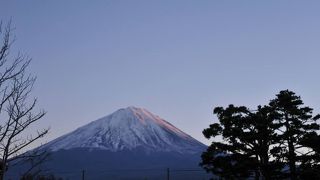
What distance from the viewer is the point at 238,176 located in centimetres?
2833

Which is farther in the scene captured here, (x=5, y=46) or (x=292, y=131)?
(x=292, y=131)

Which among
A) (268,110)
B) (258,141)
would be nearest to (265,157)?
(258,141)

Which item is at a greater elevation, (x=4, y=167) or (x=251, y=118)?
(x=251, y=118)

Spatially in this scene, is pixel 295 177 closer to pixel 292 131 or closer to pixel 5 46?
pixel 292 131

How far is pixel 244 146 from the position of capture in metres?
28.9

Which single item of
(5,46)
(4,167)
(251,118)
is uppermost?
(251,118)

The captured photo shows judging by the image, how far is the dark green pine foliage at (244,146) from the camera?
92.3 ft

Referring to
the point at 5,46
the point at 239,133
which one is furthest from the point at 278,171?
the point at 5,46

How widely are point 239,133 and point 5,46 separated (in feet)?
71.4

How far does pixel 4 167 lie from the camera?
6.89 metres

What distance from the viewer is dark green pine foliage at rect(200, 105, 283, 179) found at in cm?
2812

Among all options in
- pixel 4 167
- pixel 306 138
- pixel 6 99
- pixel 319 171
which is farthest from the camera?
pixel 306 138

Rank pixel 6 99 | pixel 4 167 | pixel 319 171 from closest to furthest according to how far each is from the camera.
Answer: pixel 4 167 < pixel 6 99 < pixel 319 171

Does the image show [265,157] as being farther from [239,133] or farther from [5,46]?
[5,46]
